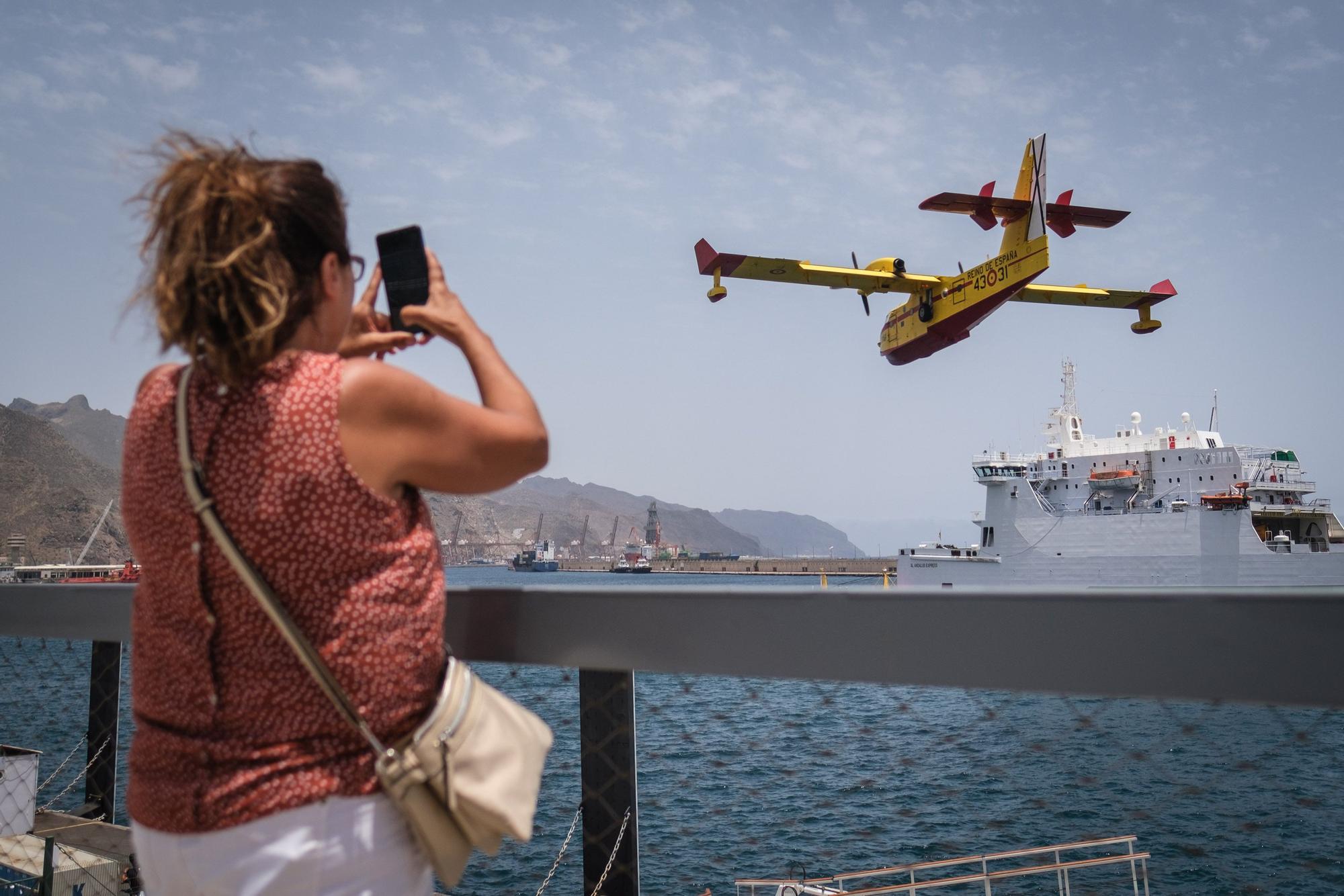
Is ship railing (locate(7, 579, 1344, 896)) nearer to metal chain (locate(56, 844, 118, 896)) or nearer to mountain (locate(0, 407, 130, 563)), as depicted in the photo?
metal chain (locate(56, 844, 118, 896))

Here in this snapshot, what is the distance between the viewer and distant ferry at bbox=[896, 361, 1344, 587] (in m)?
33.4

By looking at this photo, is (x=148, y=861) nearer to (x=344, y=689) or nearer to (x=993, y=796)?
(x=344, y=689)

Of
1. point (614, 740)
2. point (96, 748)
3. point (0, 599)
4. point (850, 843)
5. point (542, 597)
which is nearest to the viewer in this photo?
point (542, 597)

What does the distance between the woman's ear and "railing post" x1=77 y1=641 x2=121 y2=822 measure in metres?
2.50

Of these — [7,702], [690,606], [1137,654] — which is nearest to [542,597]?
[690,606]

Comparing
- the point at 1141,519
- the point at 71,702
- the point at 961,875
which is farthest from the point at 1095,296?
the point at 71,702

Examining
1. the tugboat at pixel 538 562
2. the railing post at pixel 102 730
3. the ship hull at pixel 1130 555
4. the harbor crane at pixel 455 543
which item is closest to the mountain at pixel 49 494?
the tugboat at pixel 538 562

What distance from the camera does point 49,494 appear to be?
86.0m

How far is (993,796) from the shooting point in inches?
562

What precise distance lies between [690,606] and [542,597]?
314 mm

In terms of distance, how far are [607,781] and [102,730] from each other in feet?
7.03

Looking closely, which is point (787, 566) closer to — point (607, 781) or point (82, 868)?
point (82, 868)

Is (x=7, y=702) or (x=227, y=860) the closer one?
(x=227, y=860)

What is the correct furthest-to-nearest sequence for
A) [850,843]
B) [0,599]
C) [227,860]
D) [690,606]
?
[850,843]
[0,599]
[690,606]
[227,860]
